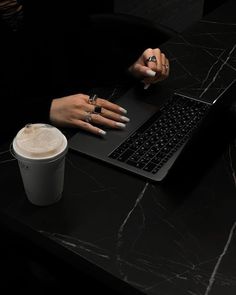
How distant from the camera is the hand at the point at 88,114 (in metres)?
1.15

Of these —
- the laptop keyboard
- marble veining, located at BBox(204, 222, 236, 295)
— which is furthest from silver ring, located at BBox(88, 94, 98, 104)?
marble veining, located at BBox(204, 222, 236, 295)

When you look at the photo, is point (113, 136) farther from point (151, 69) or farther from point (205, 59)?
point (205, 59)

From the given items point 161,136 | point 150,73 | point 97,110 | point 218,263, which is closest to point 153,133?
point 161,136

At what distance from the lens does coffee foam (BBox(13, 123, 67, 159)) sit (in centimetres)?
85

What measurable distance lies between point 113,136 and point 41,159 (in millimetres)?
306

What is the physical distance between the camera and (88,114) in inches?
46.0

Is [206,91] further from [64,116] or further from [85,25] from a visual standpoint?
[85,25]

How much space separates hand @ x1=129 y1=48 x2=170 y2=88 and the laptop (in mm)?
44

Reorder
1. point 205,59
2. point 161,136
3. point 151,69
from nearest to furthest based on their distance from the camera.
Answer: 1. point 161,136
2. point 151,69
3. point 205,59

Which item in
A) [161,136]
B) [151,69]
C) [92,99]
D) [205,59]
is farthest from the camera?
[205,59]

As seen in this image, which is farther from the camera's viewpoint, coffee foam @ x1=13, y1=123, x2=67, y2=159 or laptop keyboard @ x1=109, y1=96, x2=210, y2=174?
laptop keyboard @ x1=109, y1=96, x2=210, y2=174

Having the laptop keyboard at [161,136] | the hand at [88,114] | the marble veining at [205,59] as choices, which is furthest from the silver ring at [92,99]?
the marble veining at [205,59]

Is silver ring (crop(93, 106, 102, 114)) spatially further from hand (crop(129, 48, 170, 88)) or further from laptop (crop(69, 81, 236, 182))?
hand (crop(129, 48, 170, 88))

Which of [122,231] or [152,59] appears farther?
[152,59]
